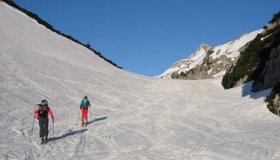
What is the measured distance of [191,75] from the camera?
94.2 meters

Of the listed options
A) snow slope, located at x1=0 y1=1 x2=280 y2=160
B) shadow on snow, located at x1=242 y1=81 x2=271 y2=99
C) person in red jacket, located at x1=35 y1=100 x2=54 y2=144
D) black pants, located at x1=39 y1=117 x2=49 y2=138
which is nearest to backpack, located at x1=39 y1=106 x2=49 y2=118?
person in red jacket, located at x1=35 y1=100 x2=54 y2=144

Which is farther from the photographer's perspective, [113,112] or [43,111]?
[113,112]

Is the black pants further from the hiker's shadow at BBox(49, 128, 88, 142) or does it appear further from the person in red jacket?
the hiker's shadow at BBox(49, 128, 88, 142)

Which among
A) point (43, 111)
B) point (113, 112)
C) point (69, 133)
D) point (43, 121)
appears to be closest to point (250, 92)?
point (113, 112)

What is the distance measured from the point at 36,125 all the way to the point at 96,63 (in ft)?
111

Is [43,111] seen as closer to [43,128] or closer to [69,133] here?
[43,128]

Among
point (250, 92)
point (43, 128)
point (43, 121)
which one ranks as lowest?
point (43, 128)

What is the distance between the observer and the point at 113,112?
3066 centimetres

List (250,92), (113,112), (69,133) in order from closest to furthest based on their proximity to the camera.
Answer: (69,133), (113,112), (250,92)

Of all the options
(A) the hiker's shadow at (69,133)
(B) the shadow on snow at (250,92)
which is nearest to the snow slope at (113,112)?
(A) the hiker's shadow at (69,133)

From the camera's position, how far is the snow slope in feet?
59.4

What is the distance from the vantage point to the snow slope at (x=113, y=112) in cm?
1809

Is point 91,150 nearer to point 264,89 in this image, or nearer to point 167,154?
point 167,154

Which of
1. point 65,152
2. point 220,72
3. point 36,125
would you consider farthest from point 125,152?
point 220,72
